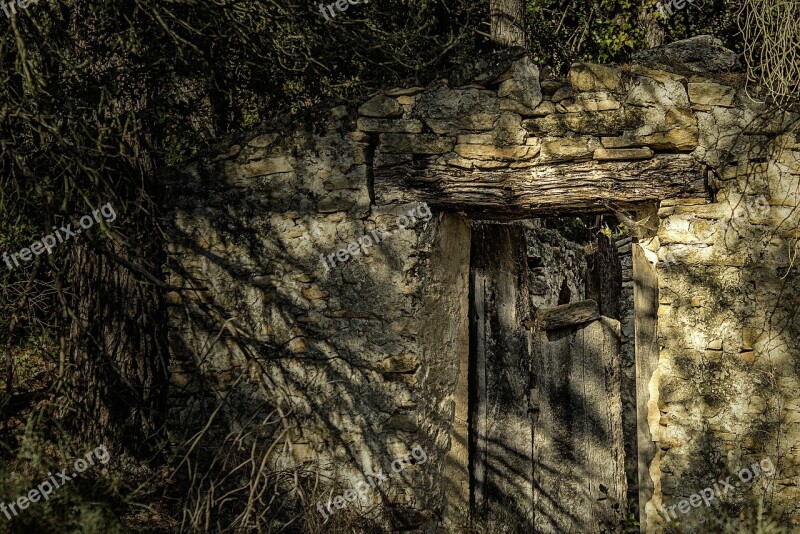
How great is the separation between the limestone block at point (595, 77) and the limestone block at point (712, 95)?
1.35 feet

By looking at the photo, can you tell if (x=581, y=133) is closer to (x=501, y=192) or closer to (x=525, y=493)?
(x=501, y=192)

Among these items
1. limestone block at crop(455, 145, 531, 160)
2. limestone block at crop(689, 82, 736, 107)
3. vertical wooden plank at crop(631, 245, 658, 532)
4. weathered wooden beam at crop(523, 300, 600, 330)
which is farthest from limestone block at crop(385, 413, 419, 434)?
limestone block at crop(689, 82, 736, 107)

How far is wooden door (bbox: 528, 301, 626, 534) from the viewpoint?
4984mm

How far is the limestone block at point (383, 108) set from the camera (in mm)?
4582

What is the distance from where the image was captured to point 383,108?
4586mm

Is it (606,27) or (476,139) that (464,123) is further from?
(606,27)

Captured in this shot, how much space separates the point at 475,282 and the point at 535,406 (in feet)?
2.90

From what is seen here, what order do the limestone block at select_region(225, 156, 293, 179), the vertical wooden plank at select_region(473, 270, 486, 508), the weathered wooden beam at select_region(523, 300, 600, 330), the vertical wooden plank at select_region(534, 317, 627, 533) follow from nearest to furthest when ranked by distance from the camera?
the limestone block at select_region(225, 156, 293, 179)
the vertical wooden plank at select_region(473, 270, 486, 508)
the vertical wooden plank at select_region(534, 317, 627, 533)
the weathered wooden beam at select_region(523, 300, 600, 330)

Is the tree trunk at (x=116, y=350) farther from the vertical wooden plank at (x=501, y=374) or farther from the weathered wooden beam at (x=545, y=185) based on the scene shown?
the vertical wooden plank at (x=501, y=374)

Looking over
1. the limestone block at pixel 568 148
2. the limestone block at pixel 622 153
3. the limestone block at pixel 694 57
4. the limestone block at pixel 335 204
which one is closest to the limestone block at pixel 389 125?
the limestone block at pixel 335 204

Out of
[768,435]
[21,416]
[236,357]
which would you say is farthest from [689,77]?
[21,416]

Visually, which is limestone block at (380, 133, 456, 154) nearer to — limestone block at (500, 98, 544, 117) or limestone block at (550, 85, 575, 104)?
limestone block at (500, 98, 544, 117)

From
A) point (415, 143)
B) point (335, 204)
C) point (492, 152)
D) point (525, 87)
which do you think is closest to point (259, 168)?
point (335, 204)

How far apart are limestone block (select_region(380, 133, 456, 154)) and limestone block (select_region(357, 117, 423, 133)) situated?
0.09ft
